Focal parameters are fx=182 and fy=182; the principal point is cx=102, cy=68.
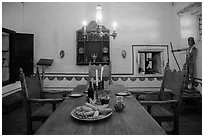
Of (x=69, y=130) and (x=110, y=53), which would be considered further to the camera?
(x=110, y=53)

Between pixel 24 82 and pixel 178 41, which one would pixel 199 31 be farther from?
pixel 24 82

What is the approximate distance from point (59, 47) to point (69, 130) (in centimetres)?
424

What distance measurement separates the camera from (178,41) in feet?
16.7

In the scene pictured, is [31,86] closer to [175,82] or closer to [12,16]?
[175,82]

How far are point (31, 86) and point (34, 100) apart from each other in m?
0.42

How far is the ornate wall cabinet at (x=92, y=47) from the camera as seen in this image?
5021 mm

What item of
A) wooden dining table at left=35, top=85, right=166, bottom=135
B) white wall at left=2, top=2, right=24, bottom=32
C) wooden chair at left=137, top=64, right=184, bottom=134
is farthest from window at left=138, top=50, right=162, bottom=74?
wooden dining table at left=35, top=85, right=166, bottom=135

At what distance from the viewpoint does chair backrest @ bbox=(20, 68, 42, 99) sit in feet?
7.66

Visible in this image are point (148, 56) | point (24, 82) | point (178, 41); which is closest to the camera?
point (24, 82)

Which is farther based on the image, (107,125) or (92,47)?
(92,47)

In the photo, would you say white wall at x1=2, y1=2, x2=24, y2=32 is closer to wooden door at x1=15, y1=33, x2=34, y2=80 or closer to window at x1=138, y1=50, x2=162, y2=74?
wooden door at x1=15, y1=33, x2=34, y2=80

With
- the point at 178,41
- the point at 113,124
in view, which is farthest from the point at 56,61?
the point at 113,124

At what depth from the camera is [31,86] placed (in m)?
2.59

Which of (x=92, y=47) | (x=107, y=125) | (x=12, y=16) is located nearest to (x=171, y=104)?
(x=107, y=125)
